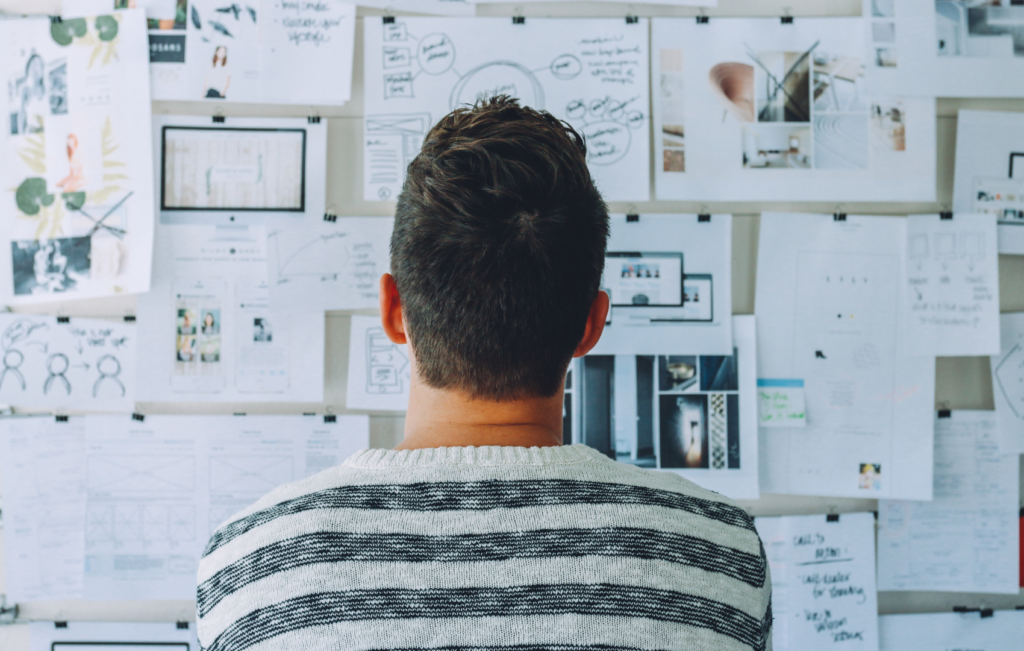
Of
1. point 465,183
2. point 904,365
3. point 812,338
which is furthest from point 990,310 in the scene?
point 465,183

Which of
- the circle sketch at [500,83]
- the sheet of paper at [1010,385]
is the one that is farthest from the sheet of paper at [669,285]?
the sheet of paper at [1010,385]

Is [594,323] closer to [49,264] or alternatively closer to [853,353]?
[853,353]

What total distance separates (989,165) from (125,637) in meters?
1.77

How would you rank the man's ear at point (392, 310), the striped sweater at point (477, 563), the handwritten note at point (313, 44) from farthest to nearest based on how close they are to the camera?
the handwritten note at point (313, 44), the man's ear at point (392, 310), the striped sweater at point (477, 563)

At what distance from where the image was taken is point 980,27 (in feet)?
3.78

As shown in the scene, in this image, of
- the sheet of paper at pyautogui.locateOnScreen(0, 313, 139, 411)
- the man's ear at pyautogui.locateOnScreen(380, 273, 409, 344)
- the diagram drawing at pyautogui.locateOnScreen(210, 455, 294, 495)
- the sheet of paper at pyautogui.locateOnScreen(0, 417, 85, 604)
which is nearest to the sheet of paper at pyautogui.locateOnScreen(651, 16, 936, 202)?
the man's ear at pyautogui.locateOnScreen(380, 273, 409, 344)

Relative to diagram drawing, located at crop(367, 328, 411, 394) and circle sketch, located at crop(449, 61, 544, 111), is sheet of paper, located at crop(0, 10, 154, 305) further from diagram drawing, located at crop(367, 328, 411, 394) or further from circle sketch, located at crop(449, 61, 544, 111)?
circle sketch, located at crop(449, 61, 544, 111)

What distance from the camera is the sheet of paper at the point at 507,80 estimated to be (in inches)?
44.8

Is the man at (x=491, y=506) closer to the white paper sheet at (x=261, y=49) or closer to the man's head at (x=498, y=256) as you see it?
the man's head at (x=498, y=256)

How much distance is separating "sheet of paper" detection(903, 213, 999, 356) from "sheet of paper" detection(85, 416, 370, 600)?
3.30 feet

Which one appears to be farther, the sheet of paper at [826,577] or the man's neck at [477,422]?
the sheet of paper at [826,577]

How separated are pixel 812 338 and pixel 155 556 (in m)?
1.23

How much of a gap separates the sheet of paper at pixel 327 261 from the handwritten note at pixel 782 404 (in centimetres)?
71

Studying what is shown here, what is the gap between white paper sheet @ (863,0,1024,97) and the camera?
114cm
